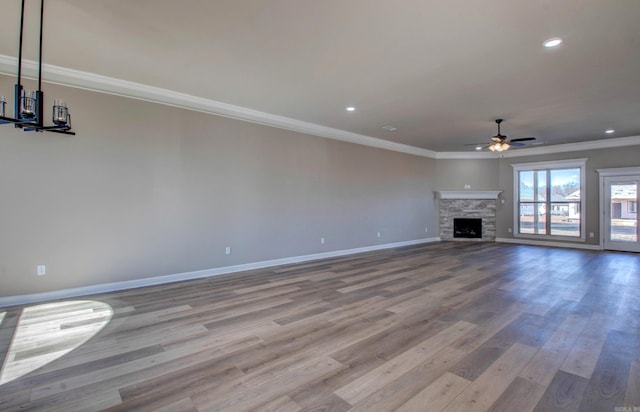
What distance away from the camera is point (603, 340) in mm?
2793

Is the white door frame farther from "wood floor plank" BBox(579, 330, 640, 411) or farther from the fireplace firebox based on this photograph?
"wood floor plank" BBox(579, 330, 640, 411)

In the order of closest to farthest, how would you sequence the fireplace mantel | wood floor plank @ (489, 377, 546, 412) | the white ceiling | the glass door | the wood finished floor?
wood floor plank @ (489, 377, 546, 412)
the wood finished floor
the white ceiling
the glass door
the fireplace mantel

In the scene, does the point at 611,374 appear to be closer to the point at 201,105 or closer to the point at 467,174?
the point at 201,105

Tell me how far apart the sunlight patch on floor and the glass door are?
1101cm

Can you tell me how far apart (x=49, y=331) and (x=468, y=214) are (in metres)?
10.2

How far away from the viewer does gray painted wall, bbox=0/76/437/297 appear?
383cm

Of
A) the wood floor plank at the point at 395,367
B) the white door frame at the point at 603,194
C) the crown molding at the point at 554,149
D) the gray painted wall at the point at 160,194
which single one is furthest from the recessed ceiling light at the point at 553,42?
the white door frame at the point at 603,194

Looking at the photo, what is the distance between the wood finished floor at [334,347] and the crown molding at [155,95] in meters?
2.85

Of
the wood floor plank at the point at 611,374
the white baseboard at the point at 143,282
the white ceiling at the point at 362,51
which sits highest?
the white ceiling at the point at 362,51

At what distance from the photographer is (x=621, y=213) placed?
784 centimetres

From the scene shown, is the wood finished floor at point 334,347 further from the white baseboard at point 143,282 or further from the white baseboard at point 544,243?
the white baseboard at point 544,243

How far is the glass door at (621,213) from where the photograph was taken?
7668 millimetres

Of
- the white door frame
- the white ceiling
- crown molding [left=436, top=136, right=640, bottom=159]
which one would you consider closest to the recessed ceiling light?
the white ceiling

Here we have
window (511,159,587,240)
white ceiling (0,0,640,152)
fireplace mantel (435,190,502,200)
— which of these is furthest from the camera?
fireplace mantel (435,190,502,200)
